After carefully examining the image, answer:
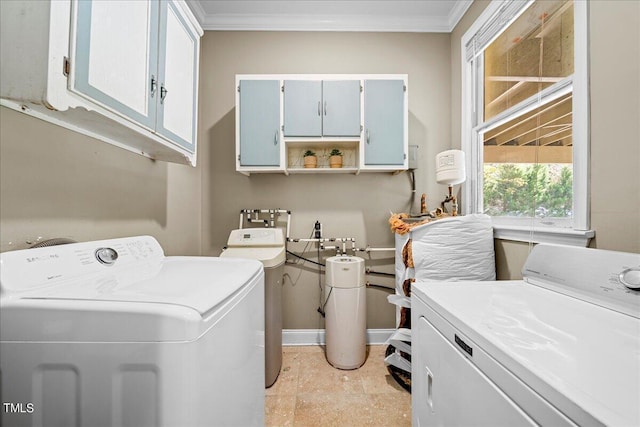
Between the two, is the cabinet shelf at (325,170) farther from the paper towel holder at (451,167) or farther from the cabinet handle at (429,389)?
the cabinet handle at (429,389)

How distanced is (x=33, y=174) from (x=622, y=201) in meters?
2.19

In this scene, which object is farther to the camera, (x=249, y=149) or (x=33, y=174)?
(x=249, y=149)

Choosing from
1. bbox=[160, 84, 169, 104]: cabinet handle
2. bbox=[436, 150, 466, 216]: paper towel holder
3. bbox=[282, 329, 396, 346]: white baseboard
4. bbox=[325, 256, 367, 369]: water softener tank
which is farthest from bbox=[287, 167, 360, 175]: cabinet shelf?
bbox=[282, 329, 396, 346]: white baseboard

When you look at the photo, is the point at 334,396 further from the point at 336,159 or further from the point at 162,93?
the point at 162,93

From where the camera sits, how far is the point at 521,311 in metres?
0.75

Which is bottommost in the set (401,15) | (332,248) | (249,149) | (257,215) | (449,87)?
(332,248)

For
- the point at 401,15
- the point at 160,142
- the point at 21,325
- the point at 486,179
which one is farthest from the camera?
the point at 401,15

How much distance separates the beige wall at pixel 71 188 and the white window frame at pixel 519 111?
2153 millimetres

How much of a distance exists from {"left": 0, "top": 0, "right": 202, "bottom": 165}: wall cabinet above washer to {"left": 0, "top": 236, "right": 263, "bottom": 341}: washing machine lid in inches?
18.7

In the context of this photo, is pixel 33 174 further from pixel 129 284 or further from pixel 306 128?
pixel 306 128

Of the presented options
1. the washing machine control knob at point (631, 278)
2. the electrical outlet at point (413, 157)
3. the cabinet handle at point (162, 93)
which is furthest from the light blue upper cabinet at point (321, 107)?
the washing machine control knob at point (631, 278)

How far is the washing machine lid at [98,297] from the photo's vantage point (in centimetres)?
58

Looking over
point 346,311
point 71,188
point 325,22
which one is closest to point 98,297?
point 71,188

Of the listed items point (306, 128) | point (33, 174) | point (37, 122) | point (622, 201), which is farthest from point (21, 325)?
point (622, 201)
